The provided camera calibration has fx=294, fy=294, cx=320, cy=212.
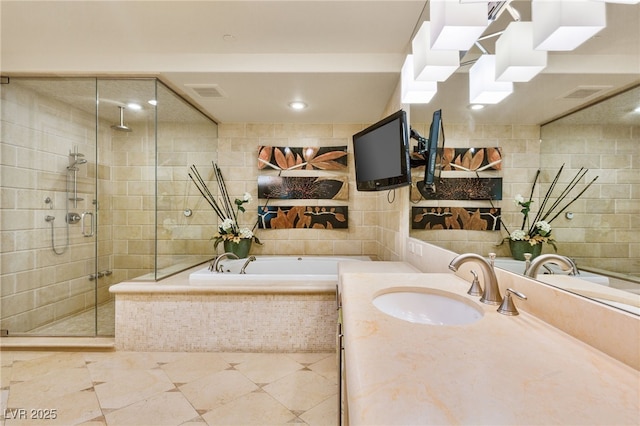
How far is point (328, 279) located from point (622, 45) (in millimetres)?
2068

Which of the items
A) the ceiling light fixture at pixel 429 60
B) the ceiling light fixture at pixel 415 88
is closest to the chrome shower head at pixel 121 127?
the ceiling light fixture at pixel 415 88

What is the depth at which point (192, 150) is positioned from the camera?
10.5ft

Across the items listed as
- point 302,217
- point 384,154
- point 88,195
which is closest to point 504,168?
point 384,154

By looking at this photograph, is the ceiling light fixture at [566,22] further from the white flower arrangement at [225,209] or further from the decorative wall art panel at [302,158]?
the white flower arrangement at [225,209]

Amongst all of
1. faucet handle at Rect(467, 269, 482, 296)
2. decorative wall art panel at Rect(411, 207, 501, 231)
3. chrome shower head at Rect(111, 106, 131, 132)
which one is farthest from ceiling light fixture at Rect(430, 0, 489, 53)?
chrome shower head at Rect(111, 106, 131, 132)

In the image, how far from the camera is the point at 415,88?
5.82 feet

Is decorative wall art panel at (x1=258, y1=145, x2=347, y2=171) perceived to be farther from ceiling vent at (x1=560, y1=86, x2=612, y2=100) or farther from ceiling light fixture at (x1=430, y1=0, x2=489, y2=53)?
ceiling vent at (x1=560, y1=86, x2=612, y2=100)

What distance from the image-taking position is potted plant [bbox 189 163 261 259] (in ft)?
10.8

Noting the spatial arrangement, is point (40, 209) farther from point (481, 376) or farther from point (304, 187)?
point (481, 376)

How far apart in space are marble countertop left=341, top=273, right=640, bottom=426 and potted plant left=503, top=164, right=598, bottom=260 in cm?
27

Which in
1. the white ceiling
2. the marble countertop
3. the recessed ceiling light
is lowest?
the marble countertop

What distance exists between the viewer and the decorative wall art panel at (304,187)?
3.58 metres

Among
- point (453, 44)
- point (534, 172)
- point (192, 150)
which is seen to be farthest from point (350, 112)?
point (534, 172)

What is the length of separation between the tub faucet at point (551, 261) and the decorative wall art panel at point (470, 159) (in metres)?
0.40
